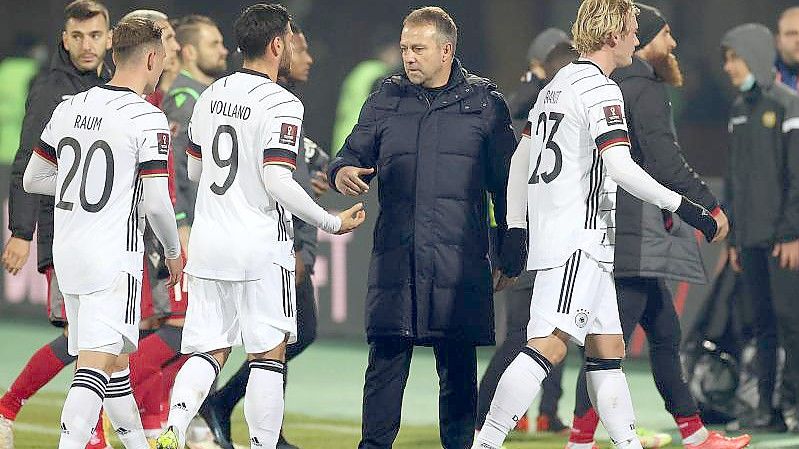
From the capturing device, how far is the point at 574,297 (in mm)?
7359

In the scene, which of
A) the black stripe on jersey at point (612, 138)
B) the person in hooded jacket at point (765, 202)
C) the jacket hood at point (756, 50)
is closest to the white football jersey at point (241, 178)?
the black stripe on jersey at point (612, 138)

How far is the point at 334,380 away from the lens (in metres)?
12.1

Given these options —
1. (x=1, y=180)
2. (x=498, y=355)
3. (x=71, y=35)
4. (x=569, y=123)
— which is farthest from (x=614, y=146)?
(x=1, y=180)

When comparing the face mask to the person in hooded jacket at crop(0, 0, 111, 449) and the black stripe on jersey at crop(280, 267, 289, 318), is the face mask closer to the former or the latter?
the person in hooded jacket at crop(0, 0, 111, 449)

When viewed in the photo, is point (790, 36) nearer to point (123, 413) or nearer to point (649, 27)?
point (649, 27)

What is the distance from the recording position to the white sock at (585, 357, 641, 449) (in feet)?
24.5

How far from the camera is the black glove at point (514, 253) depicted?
24.9 feet

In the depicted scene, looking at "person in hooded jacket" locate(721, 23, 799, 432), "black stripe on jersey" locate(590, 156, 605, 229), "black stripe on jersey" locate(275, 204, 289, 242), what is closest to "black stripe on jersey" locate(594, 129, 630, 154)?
"black stripe on jersey" locate(590, 156, 605, 229)

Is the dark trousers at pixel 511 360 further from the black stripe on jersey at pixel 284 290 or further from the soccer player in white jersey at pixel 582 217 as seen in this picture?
the black stripe on jersey at pixel 284 290

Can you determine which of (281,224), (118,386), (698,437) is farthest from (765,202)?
(118,386)

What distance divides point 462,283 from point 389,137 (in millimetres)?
666

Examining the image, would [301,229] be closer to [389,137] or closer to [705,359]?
[389,137]

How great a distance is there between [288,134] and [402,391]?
1200 millimetres

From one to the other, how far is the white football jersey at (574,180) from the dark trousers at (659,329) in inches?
46.1
